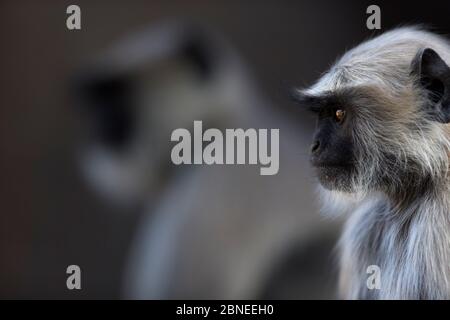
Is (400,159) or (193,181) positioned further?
(193,181)

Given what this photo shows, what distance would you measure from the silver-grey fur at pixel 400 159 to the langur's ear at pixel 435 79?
Result: 0.9 inches

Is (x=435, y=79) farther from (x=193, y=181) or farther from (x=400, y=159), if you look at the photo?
(x=193, y=181)

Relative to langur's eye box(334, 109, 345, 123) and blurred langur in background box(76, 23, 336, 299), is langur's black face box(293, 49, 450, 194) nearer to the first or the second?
langur's eye box(334, 109, 345, 123)

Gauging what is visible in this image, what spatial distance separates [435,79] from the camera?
6.05ft

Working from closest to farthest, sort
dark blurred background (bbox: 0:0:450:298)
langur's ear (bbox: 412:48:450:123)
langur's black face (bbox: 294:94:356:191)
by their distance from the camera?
langur's ear (bbox: 412:48:450:123) < langur's black face (bbox: 294:94:356:191) < dark blurred background (bbox: 0:0:450:298)

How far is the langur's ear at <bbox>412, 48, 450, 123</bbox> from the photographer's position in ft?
5.94

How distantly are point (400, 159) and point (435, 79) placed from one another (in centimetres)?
23

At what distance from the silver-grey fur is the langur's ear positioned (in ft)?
0.08

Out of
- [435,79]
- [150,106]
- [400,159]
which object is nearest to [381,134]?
[400,159]

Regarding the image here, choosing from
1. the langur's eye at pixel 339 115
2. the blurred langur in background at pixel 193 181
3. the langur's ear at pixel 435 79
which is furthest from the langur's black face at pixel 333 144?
the blurred langur in background at pixel 193 181

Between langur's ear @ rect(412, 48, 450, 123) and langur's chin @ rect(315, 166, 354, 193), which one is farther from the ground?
langur's ear @ rect(412, 48, 450, 123)


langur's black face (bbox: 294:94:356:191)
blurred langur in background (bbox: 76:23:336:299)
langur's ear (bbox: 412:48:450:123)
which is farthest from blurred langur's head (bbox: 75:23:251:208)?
langur's ear (bbox: 412:48:450:123)

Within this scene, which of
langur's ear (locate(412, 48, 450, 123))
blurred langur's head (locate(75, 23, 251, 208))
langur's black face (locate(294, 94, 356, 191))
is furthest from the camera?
blurred langur's head (locate(75, 23, 251, 208))

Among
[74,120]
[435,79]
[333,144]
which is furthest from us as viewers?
[74,120]
